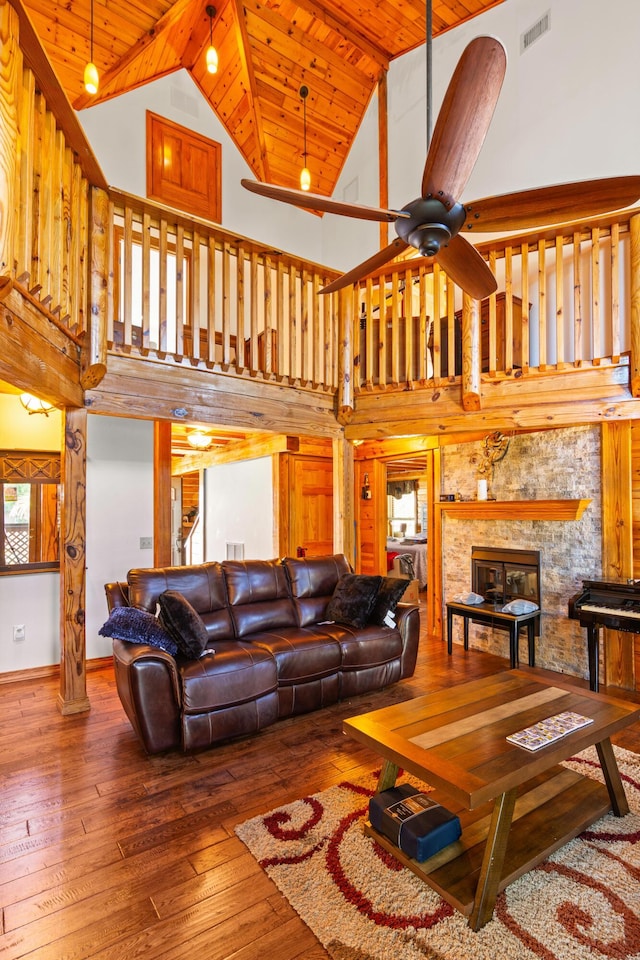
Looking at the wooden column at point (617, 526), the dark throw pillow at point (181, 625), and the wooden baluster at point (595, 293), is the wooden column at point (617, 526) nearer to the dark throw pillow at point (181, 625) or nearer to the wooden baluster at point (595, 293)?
the wooden baluster at point (595, 293)

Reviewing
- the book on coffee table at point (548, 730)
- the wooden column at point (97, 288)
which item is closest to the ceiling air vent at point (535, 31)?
the wooden column at point (97, 288)

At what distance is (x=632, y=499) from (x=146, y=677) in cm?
380

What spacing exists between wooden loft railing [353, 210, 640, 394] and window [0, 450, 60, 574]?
118 inches

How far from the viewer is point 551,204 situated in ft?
7.36

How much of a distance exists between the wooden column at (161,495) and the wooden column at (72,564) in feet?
4.75

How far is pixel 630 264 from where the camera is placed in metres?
3.65

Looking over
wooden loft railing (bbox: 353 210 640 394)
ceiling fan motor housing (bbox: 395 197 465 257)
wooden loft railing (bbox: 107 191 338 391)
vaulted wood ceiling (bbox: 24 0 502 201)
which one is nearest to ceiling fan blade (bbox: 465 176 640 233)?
ceiling fan motor housing (bbox: 395 197 465 257)

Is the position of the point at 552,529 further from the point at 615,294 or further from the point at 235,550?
the point at 235,550

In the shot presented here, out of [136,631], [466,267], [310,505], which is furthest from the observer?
[310,505]

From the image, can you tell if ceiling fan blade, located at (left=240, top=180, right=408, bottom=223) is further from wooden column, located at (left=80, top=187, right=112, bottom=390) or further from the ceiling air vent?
the ceiling air vent

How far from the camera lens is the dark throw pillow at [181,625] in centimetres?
303

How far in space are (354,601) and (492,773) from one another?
7.27 ft

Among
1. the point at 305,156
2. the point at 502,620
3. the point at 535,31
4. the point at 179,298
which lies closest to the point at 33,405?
the point at 179,298

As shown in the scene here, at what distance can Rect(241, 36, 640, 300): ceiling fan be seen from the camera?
1787 mm
